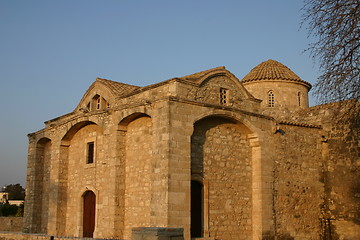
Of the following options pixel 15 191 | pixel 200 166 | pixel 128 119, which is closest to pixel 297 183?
pixel 200 166

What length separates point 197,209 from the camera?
14086mm

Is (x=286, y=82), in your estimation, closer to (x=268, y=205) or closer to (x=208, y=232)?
(x=268, y=205)

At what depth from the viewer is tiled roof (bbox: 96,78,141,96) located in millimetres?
16883

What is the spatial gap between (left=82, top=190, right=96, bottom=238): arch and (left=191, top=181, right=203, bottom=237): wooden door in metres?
4.40

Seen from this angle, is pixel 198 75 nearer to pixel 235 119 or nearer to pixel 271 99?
pixel 235 119

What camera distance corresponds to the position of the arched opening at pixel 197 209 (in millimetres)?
13945

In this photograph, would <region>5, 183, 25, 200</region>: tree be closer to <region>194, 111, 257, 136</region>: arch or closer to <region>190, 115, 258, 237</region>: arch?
<region>190, 115, 258, 237</region>: arch

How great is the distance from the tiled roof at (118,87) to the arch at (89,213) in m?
4.05

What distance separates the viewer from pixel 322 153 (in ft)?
58.7

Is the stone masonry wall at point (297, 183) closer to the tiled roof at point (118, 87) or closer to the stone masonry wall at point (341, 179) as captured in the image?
the stone masonry wall at point (341, 179)

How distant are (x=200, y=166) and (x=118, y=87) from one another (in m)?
5.34

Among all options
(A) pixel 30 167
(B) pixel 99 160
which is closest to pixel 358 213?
(B) pixel 99 160

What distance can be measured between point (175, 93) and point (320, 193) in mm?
7768

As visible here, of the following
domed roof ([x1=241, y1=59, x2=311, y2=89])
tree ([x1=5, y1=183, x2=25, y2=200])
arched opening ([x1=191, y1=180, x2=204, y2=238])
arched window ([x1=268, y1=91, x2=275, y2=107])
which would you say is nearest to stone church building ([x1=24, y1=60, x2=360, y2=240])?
arched opening ([x1=191, y1=180, x2=204, y2=238])
